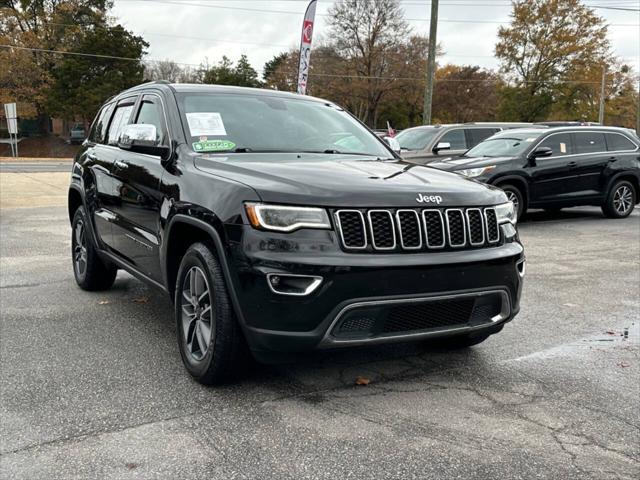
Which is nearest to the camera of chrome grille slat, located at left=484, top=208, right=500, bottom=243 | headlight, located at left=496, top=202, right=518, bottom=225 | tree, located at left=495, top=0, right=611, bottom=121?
chrome grille slat, located at left=484, top=208, right=500, bottom=243

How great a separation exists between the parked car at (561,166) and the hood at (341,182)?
694 cm

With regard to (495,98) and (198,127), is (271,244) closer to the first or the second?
(198,127)

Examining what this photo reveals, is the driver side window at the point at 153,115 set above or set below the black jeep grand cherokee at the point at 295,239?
above

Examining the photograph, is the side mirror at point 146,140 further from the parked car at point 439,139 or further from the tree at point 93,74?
the tree at point 93,74

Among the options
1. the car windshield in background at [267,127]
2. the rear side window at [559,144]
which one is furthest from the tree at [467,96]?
the car windshield in background at [267,127]

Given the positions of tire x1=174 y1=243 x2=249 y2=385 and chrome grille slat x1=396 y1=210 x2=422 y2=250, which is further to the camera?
tire x1=174 y1=243 x2=249 y2=385

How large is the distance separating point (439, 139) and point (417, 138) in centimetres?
63

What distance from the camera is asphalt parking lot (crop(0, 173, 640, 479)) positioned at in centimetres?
289

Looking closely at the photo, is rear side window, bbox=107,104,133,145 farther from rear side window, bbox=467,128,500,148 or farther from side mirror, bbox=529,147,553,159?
rear side window, bbox=467,128,500,148

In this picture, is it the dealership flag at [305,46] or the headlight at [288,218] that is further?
the dealership flag at [305,46]

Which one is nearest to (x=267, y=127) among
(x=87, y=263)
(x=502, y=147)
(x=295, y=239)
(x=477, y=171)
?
(x=295, y=239)

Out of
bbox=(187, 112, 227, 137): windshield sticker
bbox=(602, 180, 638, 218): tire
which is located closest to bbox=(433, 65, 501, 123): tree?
bbox=(602, 180, 638, 218): tire

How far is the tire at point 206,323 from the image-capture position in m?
3.44

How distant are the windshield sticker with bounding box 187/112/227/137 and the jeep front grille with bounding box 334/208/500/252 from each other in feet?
4.75
